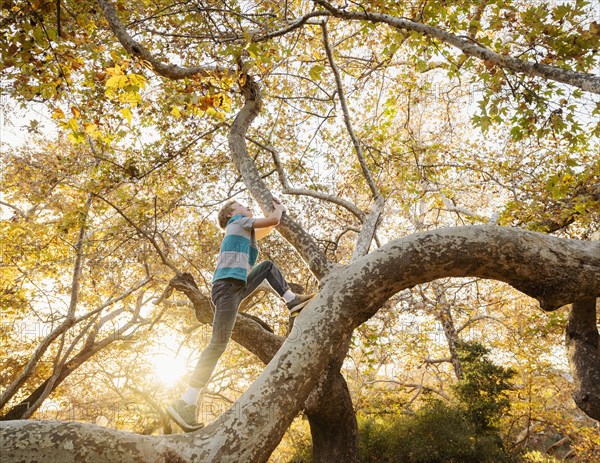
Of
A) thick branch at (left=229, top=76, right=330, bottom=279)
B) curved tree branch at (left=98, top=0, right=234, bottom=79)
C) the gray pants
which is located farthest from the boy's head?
curved tree branch at (left=98, top=0, right=234, bottom=79)

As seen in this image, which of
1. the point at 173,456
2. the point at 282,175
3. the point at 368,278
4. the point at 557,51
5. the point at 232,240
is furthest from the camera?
the point at 282,175

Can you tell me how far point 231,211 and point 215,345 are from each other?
1.49 metres

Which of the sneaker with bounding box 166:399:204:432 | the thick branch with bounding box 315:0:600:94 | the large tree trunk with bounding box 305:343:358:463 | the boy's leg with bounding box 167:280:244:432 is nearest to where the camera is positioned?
the sneaker with bounding box 166:399:204:432

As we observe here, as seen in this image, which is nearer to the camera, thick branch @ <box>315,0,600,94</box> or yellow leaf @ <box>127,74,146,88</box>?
thick branch @ <box>315,0,600,94</box>

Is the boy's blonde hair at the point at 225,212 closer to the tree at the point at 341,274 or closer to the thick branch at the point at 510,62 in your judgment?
the tree at the point at 341,274

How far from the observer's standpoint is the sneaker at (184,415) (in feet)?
10.1

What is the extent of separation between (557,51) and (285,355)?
163 inches

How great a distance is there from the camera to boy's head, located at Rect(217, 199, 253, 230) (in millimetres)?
4285

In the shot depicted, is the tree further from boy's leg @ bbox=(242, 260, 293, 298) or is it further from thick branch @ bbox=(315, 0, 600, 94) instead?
boy's leg @ bbox=(242, 260, 293, 298)

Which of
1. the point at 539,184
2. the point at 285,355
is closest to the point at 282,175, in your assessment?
the point at 285,355

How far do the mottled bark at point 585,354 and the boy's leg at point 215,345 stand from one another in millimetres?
3408

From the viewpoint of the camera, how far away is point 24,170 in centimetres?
1177

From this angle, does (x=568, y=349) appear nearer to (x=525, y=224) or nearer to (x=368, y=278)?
(x=368, y=278)

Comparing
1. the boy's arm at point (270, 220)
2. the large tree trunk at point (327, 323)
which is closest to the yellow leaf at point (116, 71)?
the boy's arm at point (270, 220)
